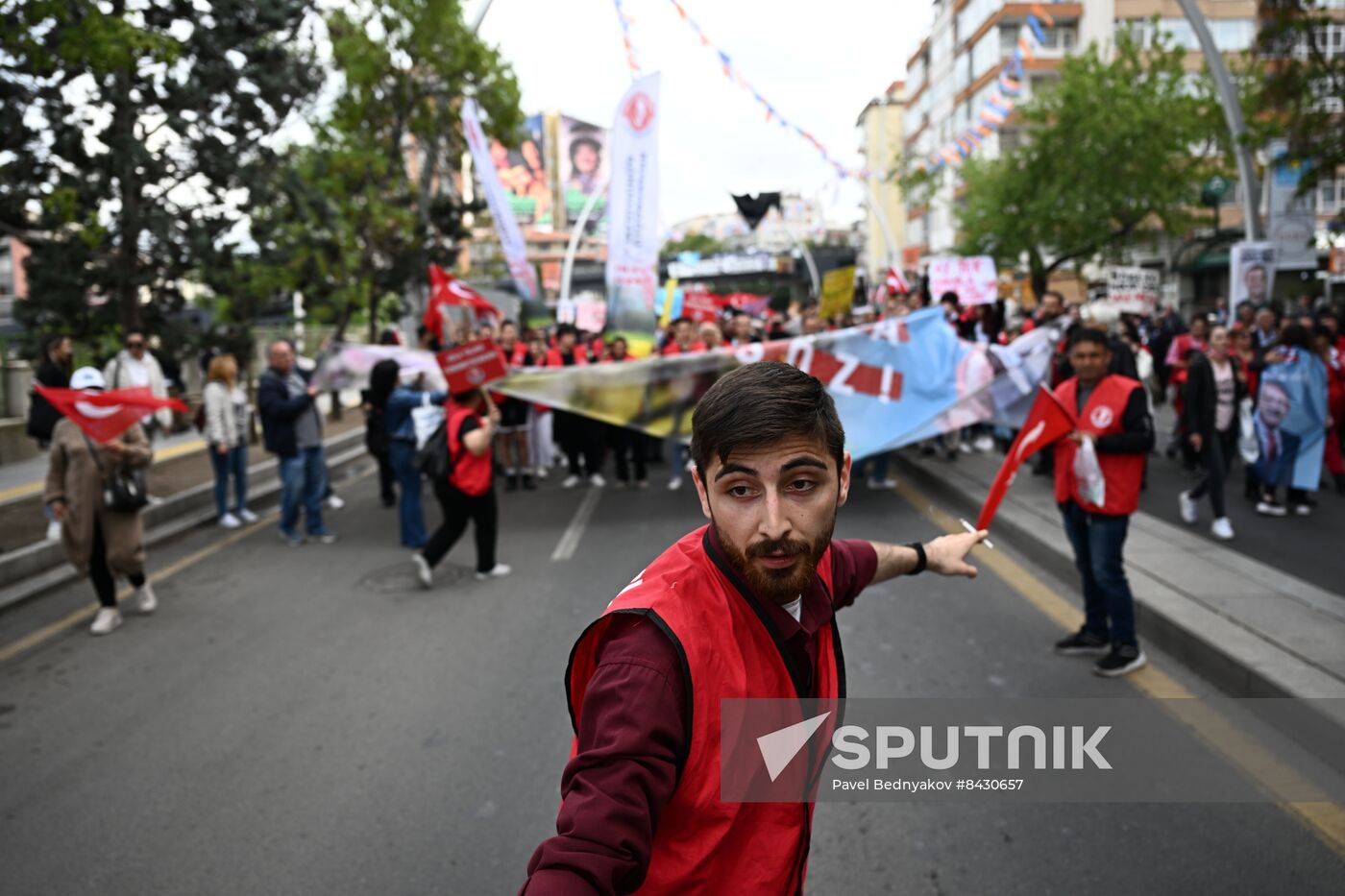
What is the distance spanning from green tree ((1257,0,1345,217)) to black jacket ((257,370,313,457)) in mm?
11137

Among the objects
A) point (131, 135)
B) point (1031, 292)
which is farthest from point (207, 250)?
point (1031, 292)

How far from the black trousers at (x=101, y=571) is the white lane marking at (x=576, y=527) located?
10.3 ft

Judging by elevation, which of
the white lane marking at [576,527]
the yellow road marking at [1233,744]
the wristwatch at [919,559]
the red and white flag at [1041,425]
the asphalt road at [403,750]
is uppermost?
the red and white flag at [1041,425]

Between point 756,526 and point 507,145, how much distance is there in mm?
18998

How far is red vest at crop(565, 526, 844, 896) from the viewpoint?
1.52 metres

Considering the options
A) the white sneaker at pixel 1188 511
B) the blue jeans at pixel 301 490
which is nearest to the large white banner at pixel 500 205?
the blue jeans at pixel 301 490

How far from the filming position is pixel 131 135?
10.2 meters

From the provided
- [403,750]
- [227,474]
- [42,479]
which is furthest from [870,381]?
[42,479]

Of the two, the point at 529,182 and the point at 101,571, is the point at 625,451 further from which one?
the point at 529,182

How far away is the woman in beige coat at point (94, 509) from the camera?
6.25m

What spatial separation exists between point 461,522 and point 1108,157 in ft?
79.7

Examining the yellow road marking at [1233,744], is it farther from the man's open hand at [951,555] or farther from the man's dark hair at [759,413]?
the man's dark hair at [759,413]

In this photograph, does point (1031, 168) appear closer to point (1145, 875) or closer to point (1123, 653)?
point (1123, 653)

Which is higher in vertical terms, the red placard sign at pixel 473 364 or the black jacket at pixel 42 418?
the red placard sign at pixel 473 364
